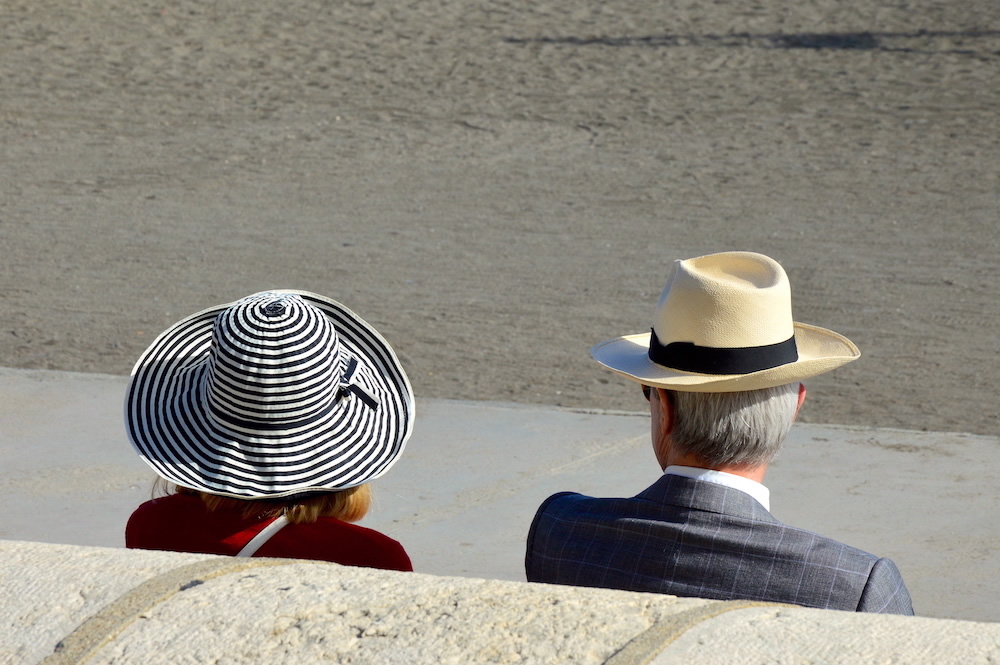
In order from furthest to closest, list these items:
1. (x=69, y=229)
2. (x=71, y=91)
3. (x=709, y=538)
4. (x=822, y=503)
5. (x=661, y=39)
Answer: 1. (x=661, y=39)
2. (x=71, y=91)
3. (x=69, y=229)
4. (x=822, y=503)
5. (x=709, y=538)

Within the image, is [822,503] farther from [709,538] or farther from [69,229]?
[69,229]

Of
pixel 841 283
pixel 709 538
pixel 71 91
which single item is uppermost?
pixel 709 538

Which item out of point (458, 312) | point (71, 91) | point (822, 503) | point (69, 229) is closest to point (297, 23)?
point (71, 91)

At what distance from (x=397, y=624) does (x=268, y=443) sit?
897mm

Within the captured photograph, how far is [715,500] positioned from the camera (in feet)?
6.98

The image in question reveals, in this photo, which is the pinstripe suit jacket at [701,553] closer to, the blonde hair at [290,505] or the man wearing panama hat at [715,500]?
the man wearing panama hat at [715,500]

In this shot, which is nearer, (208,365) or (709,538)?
(709,538)

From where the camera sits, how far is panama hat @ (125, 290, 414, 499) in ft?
7.14

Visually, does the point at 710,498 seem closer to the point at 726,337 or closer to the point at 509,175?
the point at 726,337

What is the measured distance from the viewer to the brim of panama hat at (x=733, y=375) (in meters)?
2.17

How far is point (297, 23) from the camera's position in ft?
61.6

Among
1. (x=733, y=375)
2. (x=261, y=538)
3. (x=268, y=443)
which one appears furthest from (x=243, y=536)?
(x=733, y=375)

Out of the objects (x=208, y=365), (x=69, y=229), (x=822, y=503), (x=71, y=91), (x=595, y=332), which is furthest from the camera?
(x=71, y=91)

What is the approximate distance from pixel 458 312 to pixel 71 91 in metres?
9.74
